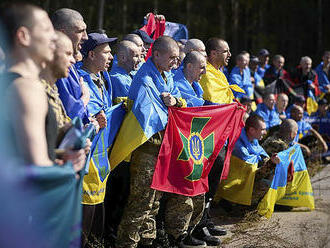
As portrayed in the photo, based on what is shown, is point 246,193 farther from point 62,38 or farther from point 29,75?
point 29,75

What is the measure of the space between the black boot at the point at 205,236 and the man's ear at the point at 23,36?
119 inches

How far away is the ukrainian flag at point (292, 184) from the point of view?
5594mm

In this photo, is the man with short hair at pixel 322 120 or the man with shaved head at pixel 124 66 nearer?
the man with shaved head at pixel 124 66

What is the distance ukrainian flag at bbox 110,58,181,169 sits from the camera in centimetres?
395

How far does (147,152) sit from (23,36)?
2042 mm

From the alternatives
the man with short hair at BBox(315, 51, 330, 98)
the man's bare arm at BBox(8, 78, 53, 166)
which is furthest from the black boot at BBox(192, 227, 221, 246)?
the man with short hair at BBox(315, 51, 330, 98)

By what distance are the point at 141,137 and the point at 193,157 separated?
706mm

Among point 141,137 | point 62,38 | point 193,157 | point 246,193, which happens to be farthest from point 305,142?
point 62,38

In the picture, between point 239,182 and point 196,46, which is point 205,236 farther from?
point 196,46

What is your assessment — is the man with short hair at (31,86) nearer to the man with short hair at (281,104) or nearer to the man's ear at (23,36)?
the man's ear at (23,36)

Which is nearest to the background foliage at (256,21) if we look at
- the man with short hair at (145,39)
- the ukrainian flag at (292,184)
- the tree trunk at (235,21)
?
the tree trunk at (235,21)

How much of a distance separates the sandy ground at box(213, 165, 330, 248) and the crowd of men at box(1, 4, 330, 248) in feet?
0.87

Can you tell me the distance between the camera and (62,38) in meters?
2.67

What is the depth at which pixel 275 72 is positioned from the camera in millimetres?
10445
